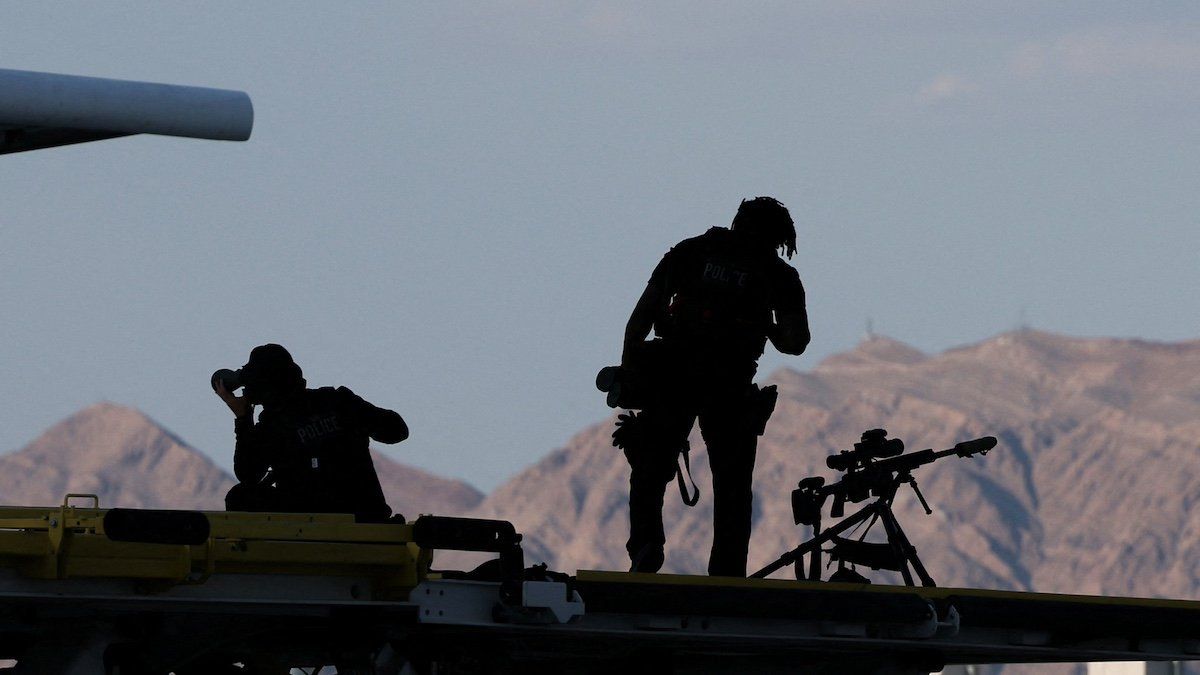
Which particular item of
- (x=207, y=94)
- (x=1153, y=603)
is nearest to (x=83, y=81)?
(x=207, y=94)

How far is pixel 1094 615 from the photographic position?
7.46 m

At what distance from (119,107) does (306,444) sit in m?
2.59

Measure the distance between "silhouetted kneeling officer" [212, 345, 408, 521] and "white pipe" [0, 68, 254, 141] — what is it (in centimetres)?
237

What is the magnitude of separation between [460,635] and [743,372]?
221 cm

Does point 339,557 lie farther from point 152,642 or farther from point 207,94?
point 207,94

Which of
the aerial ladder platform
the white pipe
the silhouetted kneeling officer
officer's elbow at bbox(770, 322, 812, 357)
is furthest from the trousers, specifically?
the white pipe

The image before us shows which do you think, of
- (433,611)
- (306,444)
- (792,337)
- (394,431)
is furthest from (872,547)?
(433,611)

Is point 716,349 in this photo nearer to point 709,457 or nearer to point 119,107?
point 709,457

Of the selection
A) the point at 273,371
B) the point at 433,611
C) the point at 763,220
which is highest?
the point at 763,220

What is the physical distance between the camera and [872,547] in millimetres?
8844

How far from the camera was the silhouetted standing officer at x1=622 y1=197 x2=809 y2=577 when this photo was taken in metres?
8.47

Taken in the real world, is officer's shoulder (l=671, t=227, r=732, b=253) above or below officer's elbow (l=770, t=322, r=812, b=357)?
above

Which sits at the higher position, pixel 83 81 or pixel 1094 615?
pixel 83 81

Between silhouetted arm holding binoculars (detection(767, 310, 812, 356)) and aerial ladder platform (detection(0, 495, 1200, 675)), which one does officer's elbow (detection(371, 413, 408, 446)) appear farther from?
silhouetted arm holding binoculars (detection(767, 310, 812, 356))
